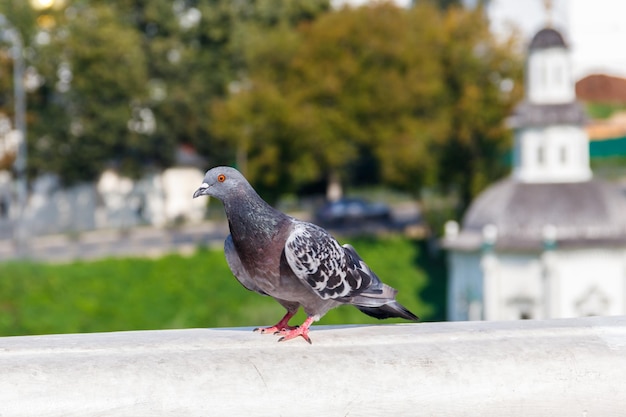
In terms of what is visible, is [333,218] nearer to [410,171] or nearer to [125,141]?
[410,171]

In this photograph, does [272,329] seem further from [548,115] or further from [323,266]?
[548,115]

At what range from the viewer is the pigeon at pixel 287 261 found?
Answer: 4695 millimetres

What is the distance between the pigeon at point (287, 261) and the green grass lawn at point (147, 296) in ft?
104

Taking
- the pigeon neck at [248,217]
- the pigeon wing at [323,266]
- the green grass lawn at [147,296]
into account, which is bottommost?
the green grass lawn at [147,296]

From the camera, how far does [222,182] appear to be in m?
4.72

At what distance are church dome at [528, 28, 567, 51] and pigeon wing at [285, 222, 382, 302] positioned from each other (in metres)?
40.6

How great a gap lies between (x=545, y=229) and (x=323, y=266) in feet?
124

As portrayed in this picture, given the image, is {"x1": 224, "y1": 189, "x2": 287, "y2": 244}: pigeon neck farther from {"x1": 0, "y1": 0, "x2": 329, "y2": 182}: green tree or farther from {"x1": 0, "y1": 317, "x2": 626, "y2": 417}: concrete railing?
{"x1": 0, "y1": 0, "x2": 329, "y2": 182}: green tree

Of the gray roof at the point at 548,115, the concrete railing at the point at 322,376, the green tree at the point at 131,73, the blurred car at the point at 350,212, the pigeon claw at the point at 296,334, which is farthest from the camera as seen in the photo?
the blurred car at the point at 350,212

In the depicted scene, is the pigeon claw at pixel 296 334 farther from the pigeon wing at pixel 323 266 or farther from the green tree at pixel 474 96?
the green tree at pixel 474 96

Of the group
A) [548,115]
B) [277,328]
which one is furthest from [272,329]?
[548,115]

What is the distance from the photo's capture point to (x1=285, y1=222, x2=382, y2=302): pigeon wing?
4.75 m

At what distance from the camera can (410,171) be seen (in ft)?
160

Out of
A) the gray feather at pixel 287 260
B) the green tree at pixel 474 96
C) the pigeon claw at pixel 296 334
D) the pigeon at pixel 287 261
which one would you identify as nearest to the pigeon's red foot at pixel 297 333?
the pigeon claw at pixel 296 334
